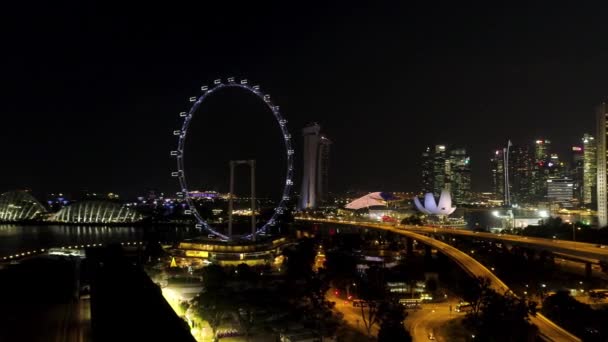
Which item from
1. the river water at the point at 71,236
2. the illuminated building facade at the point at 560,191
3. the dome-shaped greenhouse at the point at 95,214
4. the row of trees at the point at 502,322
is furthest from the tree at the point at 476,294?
the illuminated building facade at the point at 560,191

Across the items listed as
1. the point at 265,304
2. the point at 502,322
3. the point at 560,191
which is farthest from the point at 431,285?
the point at 560,191

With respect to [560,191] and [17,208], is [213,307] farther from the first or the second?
Answer: [560,191]

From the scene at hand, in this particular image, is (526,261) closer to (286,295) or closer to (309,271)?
(309,271)

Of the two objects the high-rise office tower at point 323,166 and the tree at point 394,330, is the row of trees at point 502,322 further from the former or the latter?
the high-rise office tower at point 323,166

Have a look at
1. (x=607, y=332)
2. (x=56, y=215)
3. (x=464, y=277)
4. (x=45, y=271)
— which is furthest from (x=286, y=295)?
(x=56, y=215)

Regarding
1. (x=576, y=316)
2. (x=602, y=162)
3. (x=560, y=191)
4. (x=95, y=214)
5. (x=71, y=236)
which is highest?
(x=602, y=162)
